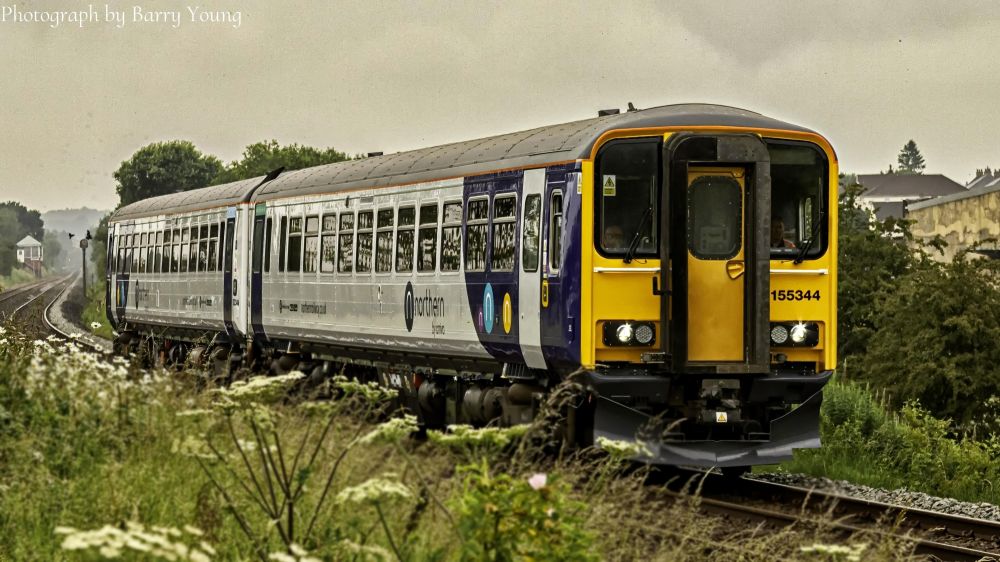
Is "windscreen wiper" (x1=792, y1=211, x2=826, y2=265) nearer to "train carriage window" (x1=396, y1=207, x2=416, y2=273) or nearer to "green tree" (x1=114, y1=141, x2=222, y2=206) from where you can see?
"train carriage window" (x1=396, y1=207, x2=416, y2=273)

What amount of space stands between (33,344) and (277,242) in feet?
24.3

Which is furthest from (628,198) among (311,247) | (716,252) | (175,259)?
(175,259)

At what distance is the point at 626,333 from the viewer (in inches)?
497

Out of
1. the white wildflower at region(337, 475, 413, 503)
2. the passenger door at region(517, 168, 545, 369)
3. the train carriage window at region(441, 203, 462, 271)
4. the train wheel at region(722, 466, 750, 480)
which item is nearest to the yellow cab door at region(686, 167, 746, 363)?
the passenger door at region(517, 168, 545, 369)

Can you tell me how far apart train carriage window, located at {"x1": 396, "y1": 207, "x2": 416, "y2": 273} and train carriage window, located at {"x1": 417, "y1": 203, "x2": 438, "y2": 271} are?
0.88 feet

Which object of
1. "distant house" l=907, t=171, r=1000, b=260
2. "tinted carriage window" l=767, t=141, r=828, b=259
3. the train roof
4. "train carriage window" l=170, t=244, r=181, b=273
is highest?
"distant house" l=907, t=171, r=1000, b=260

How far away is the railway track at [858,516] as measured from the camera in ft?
33.0

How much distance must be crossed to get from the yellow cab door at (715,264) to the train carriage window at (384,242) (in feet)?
16.1

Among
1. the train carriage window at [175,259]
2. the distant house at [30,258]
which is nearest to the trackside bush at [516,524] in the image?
the train carriage window at [175,259]

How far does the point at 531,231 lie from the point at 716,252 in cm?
175

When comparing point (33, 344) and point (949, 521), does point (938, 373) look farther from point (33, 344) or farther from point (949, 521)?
point (33, 344)

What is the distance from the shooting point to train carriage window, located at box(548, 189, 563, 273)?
12930 millimetres

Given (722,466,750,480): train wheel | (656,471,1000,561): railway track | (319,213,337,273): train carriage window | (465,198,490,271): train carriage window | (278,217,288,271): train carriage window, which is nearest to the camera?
(656,471,1000,561): railway track

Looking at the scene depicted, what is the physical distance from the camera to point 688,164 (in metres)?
12.5
